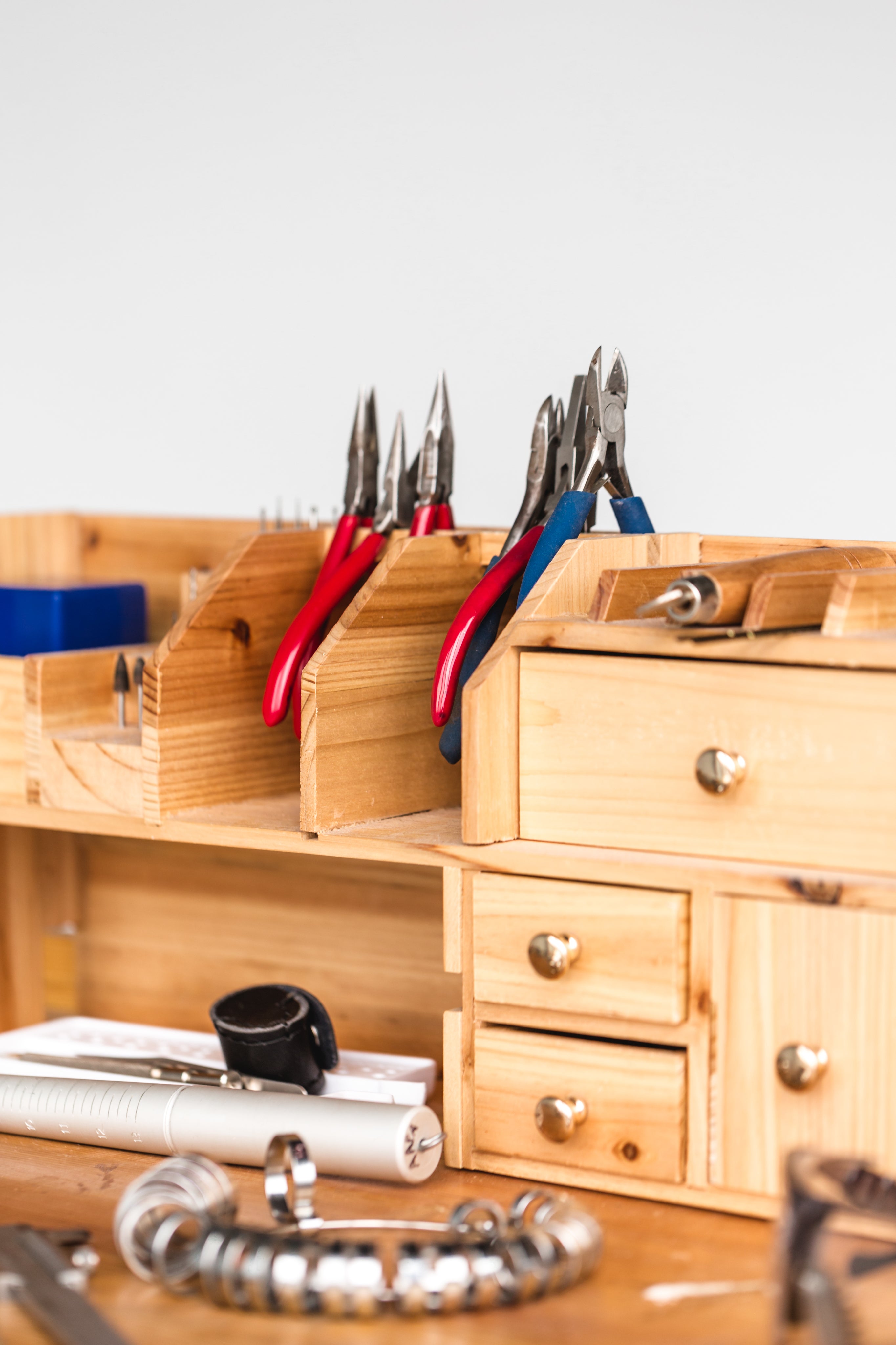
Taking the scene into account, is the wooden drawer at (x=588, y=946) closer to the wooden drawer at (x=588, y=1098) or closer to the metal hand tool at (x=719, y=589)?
the wooden drawer at (x=588, y=1098)

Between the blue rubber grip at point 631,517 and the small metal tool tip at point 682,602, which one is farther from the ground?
the blue rubber grip at point 631,517

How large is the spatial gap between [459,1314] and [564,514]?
1.54 ft

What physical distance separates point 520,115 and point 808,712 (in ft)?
2.35

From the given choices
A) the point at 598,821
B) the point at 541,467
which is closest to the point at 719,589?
the point at 598,821

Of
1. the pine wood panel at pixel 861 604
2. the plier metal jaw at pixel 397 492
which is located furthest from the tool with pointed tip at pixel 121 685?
the pine wood panel at pixel 861 604

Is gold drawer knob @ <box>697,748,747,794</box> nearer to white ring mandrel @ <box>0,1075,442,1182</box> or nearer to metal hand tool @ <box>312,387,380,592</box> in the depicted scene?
white ring mandrel @ <box>0,1075,442,1182</box>

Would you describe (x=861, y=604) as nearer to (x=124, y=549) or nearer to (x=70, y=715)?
(x=70, y=715)

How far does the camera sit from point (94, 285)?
1.67m

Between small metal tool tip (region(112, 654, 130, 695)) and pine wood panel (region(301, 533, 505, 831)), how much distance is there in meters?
0.24

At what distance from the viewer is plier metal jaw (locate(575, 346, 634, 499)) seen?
1086 mm

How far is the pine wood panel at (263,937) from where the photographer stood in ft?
4.29

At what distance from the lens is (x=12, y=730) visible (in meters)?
1.22

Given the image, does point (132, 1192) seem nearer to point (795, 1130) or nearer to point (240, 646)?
point (795, 1130)

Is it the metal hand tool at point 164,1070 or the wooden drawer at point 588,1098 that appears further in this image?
the metal hand tool at point 164,1070
